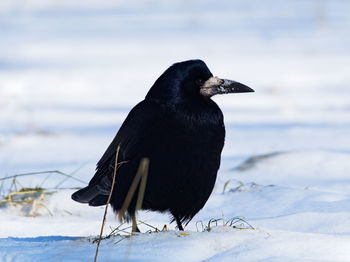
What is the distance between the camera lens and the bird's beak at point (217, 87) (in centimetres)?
376

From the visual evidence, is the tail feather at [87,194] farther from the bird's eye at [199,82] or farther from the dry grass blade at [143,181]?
the bird's eye at [199,82]

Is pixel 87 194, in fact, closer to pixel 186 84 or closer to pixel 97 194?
pixel 97 194

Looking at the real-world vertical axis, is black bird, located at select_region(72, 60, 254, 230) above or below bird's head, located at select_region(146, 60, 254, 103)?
below

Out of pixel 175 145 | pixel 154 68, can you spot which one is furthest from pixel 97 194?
pixel 154 68

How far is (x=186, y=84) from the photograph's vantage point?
3730mm

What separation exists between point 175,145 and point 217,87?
39 centimetres

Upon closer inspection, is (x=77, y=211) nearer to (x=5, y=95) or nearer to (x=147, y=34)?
(x=5, y=95)

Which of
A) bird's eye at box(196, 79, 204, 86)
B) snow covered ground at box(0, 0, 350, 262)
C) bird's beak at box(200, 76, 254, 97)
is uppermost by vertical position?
bird's eye at box(196, 79, 204, 86)

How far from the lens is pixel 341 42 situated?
11352 mm

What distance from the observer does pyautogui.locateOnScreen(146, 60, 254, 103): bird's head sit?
12.1ft

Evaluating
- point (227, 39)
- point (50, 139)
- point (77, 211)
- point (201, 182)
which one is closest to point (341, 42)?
point (227, 39)

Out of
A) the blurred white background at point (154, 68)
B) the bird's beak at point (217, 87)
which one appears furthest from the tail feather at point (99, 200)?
the blurred white background at point (154, 68)

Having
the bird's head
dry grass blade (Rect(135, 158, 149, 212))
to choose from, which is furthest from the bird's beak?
dry grass blade (Rect(135, 158, 149, 212))

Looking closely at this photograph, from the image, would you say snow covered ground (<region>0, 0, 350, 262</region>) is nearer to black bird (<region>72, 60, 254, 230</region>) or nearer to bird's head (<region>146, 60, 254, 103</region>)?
black bird (<region>72, 60, 254, 230</region>)
